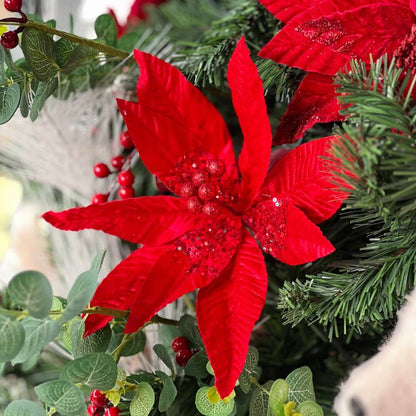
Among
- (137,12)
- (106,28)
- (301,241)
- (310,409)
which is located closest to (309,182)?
(301,241)

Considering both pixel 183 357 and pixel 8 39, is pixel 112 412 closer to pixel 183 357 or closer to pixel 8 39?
pixel 183 357

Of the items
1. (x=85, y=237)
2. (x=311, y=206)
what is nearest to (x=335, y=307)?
(x=311, y=206)

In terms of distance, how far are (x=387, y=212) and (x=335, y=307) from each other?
91mm

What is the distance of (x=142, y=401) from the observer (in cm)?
35

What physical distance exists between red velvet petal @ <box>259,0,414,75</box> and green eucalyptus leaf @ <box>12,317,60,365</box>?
21 centimetres

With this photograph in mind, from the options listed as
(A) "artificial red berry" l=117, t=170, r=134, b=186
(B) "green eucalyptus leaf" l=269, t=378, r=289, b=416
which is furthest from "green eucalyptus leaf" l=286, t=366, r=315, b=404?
(A) "artificial red berry" l=117, t=170, r=134, b=186

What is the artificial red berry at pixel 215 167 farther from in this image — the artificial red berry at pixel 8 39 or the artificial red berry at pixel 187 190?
the artificial red berry at pixel 8 39

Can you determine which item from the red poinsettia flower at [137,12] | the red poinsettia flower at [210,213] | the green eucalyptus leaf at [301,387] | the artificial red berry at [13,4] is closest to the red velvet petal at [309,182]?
the red poinsettia flower at [210,213]

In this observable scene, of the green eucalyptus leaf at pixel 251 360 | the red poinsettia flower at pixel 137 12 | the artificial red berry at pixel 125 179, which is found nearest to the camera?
the green eucalyptus leaf at pixel 251 360

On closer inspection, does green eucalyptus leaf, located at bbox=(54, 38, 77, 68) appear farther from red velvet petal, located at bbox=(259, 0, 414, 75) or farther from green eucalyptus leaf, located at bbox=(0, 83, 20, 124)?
red velvet petal, located at bbox=(259, 0, 414, 75)

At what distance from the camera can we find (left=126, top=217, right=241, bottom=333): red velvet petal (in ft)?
1.12

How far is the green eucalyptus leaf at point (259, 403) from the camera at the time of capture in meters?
0.36

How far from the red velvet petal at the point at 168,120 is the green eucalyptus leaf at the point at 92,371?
0.13m

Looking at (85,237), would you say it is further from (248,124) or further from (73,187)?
(248,124)
